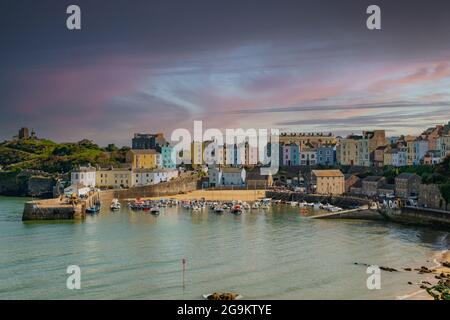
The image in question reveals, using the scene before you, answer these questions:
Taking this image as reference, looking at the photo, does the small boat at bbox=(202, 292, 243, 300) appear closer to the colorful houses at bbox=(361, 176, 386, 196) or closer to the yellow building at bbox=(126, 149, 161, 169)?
the colorful houses at bbox=(361, 176, 386, 196)

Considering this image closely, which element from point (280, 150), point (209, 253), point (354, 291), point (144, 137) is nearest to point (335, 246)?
point (209, 253)

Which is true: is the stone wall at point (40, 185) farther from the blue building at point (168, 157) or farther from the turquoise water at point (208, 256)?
the turquoise water at point (208, 256)

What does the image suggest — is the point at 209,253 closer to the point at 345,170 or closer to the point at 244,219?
the point at 244,219

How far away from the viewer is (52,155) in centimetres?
2755

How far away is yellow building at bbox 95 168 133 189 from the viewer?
21.9m

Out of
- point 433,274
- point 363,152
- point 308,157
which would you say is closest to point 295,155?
point 308,157

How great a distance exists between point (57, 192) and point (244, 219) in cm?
826

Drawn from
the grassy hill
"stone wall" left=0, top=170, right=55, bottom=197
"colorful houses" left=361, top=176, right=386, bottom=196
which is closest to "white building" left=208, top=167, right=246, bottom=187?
the grassy hill

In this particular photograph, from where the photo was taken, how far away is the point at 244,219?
14383 mm

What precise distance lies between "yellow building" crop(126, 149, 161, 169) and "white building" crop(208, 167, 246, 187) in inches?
108

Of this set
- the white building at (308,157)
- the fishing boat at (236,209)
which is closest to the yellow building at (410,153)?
the white building at (308,157)

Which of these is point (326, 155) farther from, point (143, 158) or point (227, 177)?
point (143, 158)

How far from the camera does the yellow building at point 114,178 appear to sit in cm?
2194

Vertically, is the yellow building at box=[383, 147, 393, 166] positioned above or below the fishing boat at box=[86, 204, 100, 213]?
above
